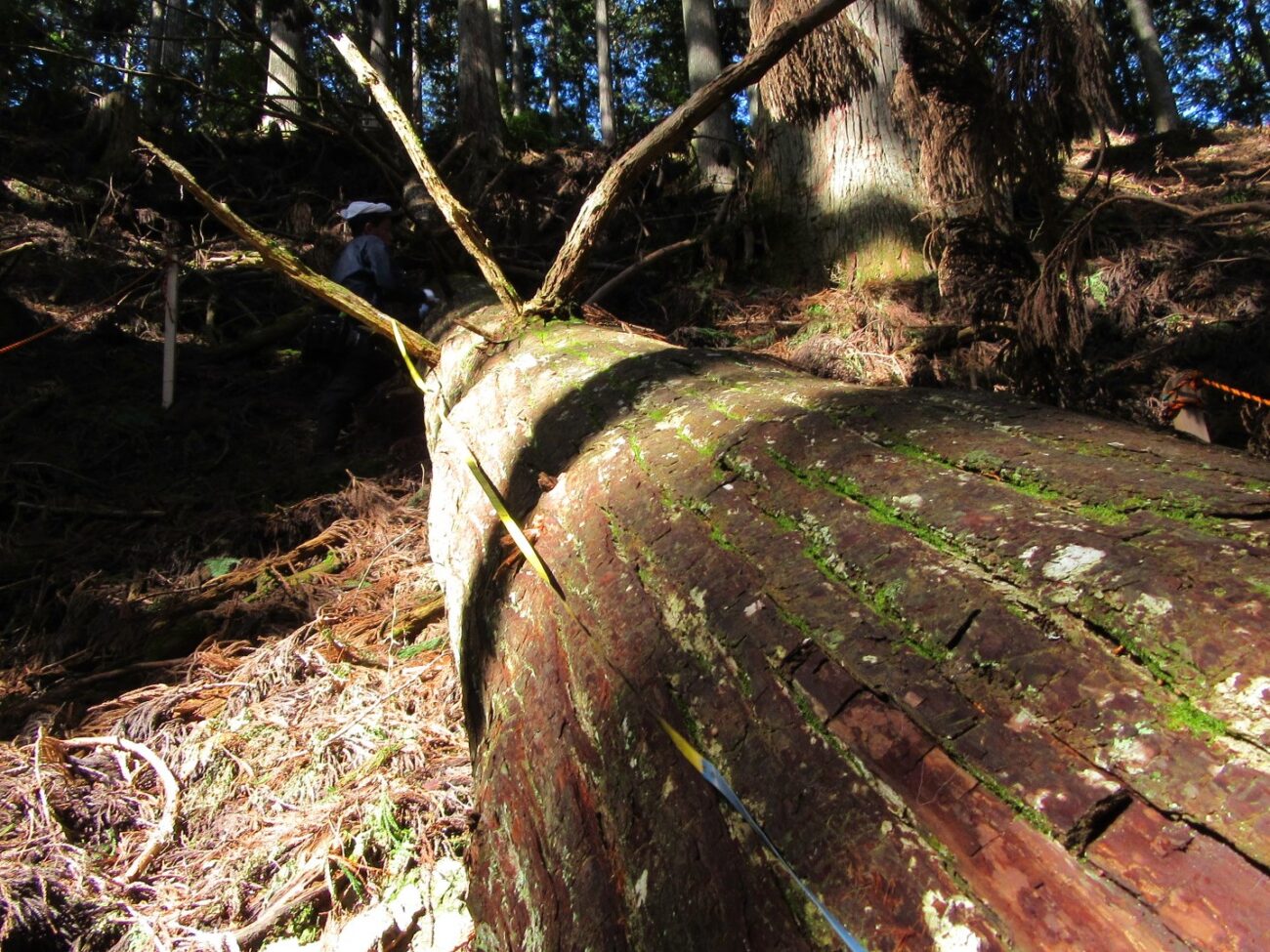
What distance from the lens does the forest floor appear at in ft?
7.21

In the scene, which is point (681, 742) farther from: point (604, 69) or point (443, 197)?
point (604, 69)

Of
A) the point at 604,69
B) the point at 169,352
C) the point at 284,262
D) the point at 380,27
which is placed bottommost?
the point at 169,352

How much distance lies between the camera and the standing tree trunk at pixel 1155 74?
15.6m

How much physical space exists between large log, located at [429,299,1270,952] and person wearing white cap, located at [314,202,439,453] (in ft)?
11.5

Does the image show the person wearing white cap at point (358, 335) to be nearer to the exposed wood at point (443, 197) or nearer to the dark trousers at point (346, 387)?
the dark trousers at point (346, 387)

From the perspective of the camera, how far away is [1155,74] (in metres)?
15.7

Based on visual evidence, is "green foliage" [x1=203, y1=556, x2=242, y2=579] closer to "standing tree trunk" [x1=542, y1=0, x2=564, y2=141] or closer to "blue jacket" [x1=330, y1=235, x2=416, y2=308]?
"blue jacket" [x1=330, y1=235, x2=416, y2=308]

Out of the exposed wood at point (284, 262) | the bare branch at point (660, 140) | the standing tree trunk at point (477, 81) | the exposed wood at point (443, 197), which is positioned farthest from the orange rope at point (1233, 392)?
the standing tree trunk at point (477, 81)

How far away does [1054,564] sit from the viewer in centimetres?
114

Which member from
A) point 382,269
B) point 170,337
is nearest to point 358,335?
point 382,269

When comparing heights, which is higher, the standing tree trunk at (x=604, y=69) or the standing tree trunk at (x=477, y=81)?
the standing tree trunk at (x=604, y=69)

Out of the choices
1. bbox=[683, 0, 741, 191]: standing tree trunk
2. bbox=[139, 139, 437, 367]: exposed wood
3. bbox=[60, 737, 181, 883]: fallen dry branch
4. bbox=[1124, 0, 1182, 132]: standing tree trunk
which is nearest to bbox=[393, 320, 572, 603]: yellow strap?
bbox=[139, 139, 437, 367]: exposed wood

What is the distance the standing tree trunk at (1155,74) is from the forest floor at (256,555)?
1104 cm

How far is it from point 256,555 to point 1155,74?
19.6m
